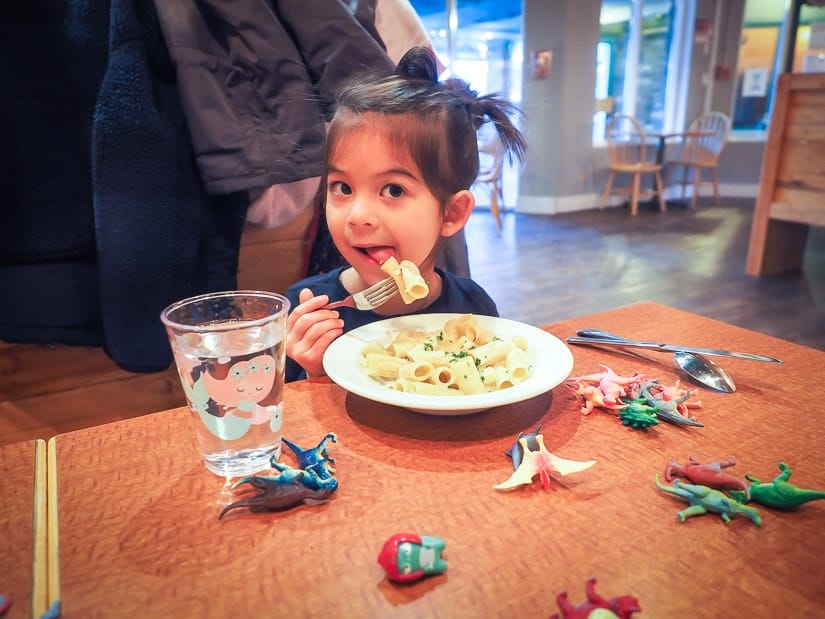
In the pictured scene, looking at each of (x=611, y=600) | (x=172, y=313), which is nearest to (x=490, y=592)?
(x=611, y=600)

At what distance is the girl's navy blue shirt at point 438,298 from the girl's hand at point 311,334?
0.65ft

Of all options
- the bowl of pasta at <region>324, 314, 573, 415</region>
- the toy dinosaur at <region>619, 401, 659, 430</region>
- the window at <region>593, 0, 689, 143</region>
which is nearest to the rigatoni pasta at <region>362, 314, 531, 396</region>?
the bowl of pasta at <region>324, 314, 573, 415</region>

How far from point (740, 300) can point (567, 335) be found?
2.75 meters

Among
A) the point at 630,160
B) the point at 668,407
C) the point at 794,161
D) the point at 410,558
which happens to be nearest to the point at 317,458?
the point at 410,558

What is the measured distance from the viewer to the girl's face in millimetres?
827

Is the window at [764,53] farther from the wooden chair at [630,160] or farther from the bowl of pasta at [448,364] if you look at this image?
the bowl of pasta at [448,364]

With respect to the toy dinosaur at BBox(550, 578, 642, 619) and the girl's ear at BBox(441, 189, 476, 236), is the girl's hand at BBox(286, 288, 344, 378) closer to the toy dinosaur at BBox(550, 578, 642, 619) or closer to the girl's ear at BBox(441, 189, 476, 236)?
the girl's ear at BBox(441, 189, 476, 236)

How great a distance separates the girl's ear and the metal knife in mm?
263

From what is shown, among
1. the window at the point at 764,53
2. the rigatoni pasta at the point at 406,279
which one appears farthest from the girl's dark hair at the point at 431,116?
the window at the point at 764,53

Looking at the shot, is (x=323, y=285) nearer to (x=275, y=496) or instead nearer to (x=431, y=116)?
(x=431, y=116)

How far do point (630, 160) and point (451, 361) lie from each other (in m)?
6.52

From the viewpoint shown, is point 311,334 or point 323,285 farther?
point 323,285

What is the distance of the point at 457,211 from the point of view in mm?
953

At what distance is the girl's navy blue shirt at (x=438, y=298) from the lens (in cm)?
103
